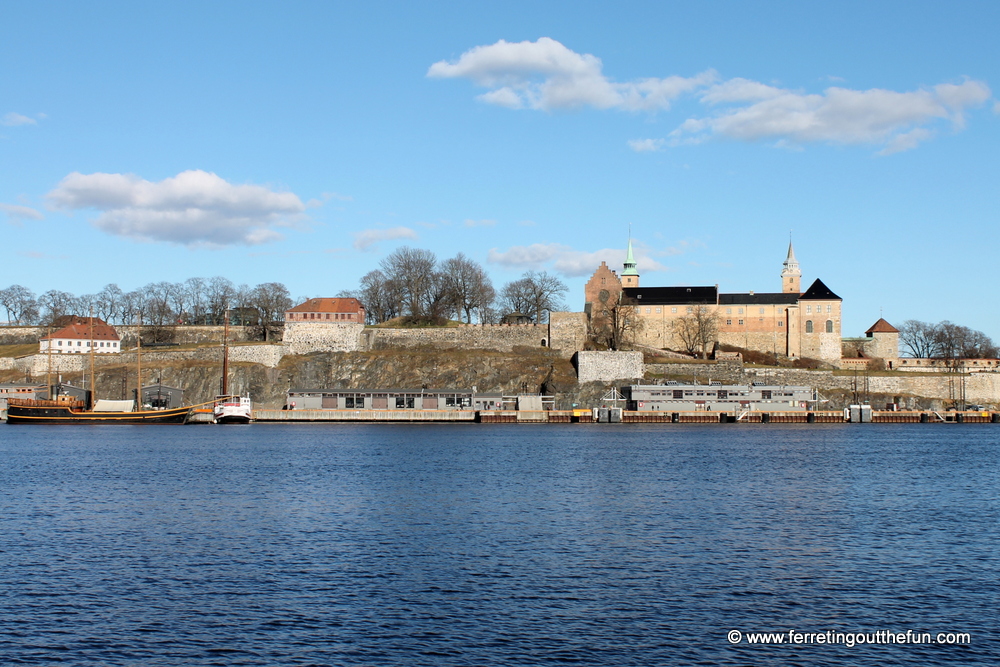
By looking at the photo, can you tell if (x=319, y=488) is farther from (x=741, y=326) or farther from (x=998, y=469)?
(x=741, y=326)

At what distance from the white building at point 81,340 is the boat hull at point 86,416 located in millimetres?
12891

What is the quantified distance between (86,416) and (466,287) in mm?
45214

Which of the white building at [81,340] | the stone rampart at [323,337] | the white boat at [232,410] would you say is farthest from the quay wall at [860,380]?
the white building at [81,340]

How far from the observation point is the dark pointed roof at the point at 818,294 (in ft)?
357

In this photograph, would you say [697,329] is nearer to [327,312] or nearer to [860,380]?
[860,380]

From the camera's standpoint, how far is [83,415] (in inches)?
3344

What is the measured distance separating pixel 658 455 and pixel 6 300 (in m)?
112

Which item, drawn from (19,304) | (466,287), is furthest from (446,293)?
(19,304)

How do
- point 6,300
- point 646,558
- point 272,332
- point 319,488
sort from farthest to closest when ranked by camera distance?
point 6,300
point 272,332
point 319,488
point 646,558

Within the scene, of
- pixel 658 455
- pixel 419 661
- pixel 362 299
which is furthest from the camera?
pixel 362 299

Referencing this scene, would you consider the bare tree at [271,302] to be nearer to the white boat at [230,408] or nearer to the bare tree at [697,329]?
the white boat at [230,408]

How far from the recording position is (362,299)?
119m

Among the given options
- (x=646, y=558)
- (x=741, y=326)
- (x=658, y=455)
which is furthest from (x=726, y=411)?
(x=646, y=558)

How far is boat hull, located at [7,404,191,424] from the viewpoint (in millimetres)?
84125
